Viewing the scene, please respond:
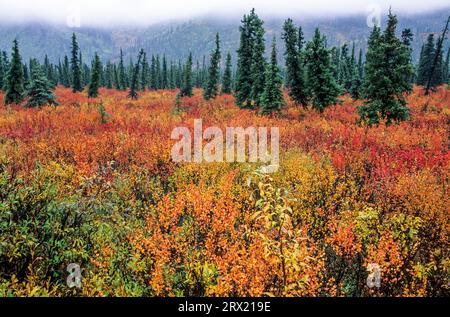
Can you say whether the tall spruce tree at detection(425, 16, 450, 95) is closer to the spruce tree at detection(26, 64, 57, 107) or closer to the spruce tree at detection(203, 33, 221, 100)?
the spruce tree at detection(203, 33, 221, 100)

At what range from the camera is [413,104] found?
28031 millimetres

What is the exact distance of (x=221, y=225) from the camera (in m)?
7.06

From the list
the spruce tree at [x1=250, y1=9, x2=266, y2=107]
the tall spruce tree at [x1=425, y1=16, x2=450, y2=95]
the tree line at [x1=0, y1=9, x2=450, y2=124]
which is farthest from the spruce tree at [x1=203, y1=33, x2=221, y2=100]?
the tall spruce tree at [x1=425, y1=16, x2=450, y2=95]

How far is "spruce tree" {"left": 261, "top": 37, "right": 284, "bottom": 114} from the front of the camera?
25.9 meters

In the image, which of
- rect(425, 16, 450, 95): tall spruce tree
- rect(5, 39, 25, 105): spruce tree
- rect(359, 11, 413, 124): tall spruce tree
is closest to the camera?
rect(359, 11, 413, 124): tall spruce tree

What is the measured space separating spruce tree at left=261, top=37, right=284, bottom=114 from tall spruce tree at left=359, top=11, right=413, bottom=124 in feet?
22.1

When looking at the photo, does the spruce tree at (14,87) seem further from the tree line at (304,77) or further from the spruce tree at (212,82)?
the spruce tree at (212,82)

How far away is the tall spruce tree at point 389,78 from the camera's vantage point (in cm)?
2053

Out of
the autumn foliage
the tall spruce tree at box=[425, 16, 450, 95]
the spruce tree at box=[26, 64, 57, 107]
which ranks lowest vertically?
the autumn foliage

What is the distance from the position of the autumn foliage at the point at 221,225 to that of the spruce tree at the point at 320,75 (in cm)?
1512
